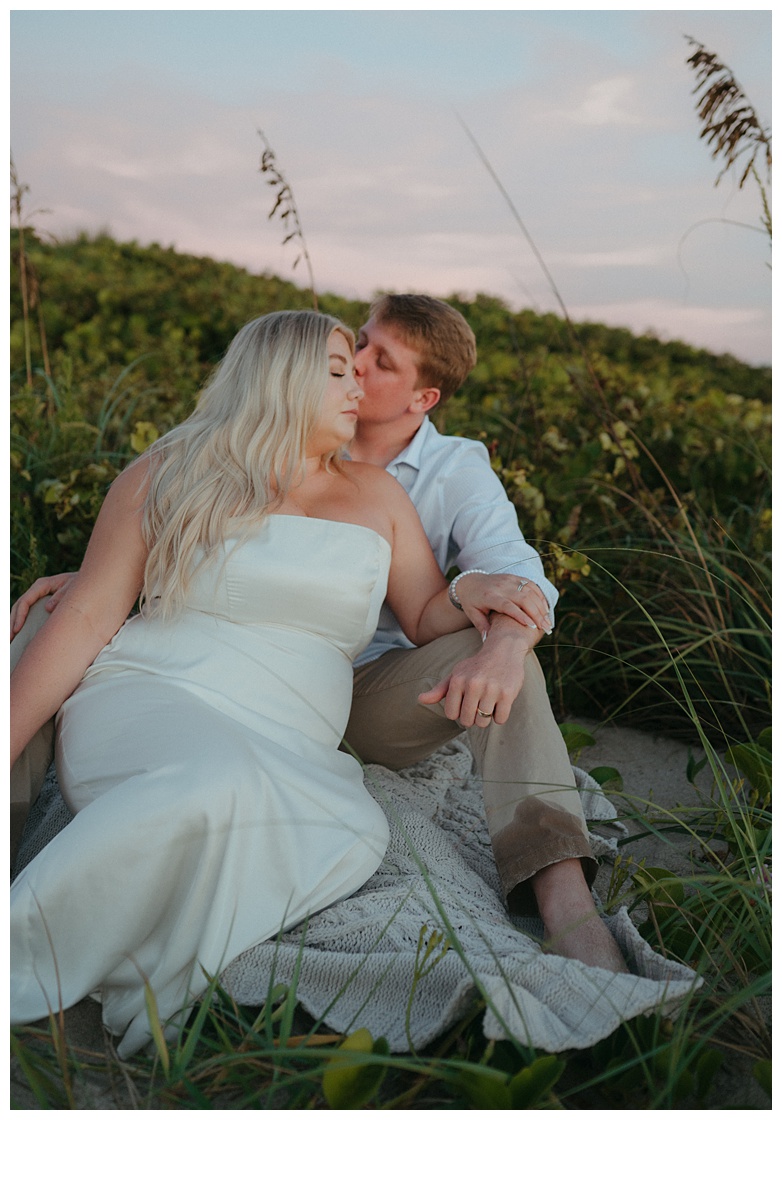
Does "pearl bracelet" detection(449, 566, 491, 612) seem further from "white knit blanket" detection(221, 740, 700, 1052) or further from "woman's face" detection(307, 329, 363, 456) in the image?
"white knit blanket" detection(221, 740, 700, 1052)

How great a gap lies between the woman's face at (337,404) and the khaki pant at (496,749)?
0.58 metres

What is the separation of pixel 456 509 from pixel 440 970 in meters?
1.51

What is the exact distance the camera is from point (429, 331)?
3.08 metres

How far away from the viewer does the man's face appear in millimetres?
3072

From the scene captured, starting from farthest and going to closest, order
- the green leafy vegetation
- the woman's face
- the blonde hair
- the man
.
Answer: the woman's face, the blonde hair, the man, the green leafy vegetation

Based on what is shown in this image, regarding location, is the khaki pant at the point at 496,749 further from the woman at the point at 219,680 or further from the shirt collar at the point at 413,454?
the shirt collar at the point at 413,454

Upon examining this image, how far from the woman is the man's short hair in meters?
0.55

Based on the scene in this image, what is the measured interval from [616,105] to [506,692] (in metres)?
2.37

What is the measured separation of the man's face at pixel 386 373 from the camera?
307 cm

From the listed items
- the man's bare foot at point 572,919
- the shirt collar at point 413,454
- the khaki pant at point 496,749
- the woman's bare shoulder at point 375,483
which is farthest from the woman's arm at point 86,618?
the man's bare foot at point 572,919

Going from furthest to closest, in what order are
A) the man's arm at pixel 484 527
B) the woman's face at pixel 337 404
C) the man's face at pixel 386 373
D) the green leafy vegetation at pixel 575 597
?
the man's face at pixel 386 373
the man's arm at pixel 484 527
the woman's face at pixel 337 404
the green leafy vegetation at pixel 575 597

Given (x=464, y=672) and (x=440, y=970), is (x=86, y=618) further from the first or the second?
(x=440, y=970)

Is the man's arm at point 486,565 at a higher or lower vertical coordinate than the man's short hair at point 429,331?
lower

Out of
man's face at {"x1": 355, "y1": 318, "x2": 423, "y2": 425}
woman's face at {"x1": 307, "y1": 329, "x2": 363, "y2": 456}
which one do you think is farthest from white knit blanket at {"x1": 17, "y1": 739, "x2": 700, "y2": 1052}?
man's face at {"x1": 355, "y1": 318, "x2": 423, "y2": 425}
